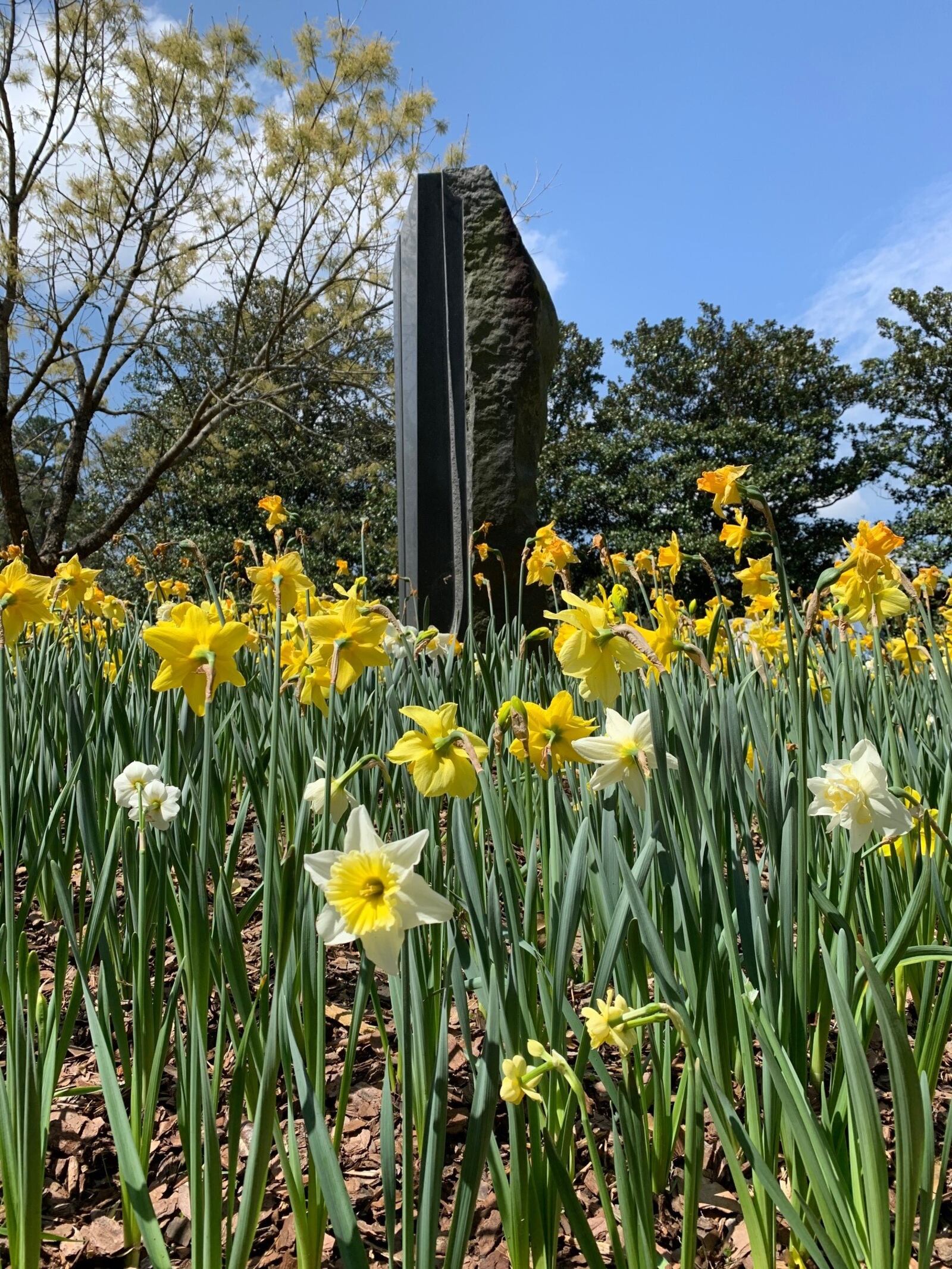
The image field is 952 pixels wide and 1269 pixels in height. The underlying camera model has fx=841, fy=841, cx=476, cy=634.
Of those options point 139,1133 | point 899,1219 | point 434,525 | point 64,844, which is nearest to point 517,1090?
point 899,1219

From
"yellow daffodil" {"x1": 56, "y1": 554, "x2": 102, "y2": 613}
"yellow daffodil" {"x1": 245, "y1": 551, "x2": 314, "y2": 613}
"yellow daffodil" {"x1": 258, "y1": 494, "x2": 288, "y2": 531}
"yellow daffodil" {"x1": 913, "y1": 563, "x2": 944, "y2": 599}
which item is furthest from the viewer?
"yellow daffodil" {"x1": 913, "y1": 563, "x2": 944, "y2": 599}

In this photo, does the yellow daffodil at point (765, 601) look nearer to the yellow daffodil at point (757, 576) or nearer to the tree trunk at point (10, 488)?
the yellow daffodil at point (757, 576)

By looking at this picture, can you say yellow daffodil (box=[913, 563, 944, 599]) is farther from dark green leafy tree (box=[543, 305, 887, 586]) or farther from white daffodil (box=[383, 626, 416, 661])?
dark green leafy tree (box=[543, 305, 887, 586])

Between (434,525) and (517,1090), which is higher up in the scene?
(434,525)

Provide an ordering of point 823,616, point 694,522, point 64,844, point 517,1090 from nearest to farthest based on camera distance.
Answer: point 517,1090, point 64,844, point 823,616, point 694,522

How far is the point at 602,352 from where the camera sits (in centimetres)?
1748

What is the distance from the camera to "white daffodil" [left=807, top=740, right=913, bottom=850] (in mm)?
894

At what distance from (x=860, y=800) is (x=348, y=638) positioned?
26.4 inches

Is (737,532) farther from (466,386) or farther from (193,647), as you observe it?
(466,386)

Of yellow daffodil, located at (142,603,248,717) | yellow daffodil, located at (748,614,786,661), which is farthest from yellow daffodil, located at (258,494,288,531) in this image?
yellow daffodil, located at (748,614,786,661)

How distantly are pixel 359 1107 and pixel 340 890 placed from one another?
810 millimetres

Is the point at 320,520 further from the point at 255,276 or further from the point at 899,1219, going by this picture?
the point at 899,1219

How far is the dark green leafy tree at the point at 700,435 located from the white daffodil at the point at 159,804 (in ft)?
45.3

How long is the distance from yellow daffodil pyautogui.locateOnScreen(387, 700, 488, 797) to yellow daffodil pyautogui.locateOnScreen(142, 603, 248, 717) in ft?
0.86
